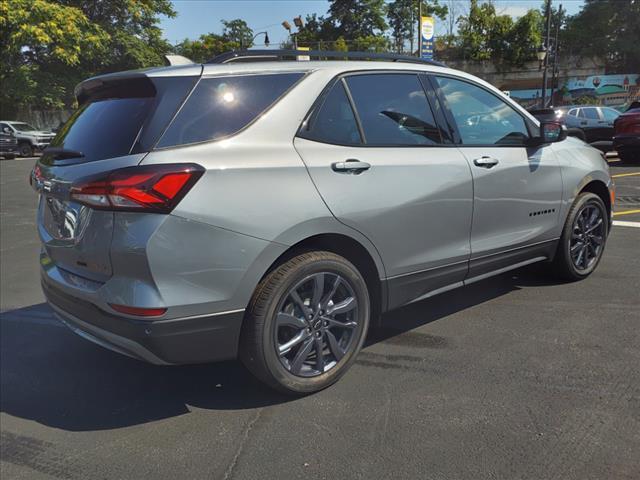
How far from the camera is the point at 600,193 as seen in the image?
4.80 meters

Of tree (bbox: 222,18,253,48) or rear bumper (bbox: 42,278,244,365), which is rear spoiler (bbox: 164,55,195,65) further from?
tree (bbox: 222,18,253,48)

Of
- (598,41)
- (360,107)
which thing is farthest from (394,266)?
(598,41)

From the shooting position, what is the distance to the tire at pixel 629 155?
1312cm

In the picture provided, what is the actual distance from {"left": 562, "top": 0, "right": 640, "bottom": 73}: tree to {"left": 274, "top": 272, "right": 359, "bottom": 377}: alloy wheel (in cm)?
5205

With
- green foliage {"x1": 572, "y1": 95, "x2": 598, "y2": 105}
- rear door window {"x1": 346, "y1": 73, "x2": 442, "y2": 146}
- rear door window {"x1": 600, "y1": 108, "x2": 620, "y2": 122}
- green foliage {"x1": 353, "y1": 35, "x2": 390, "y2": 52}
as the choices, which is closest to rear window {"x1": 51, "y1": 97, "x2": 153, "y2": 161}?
rear door window {"x1": 346, "y1": 73, "x2": 442, "y2": 146}

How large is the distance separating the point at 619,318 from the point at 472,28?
153ft

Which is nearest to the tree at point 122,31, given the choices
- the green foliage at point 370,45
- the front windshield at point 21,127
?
the front windshield at point 21,127

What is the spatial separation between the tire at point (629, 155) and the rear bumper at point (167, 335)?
43.7 feet

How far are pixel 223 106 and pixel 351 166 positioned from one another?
0.74 meters

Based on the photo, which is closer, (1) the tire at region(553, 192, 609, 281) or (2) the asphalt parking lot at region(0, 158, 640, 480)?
(2) the asphalt parking lot at region(0, 158, 640, 480)

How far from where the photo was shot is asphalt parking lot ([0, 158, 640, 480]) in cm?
244

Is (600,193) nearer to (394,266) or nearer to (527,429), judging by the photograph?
(394,266)

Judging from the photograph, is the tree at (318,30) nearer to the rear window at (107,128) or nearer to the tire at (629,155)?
the tire at (629,155)

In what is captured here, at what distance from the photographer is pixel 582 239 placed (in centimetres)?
464
